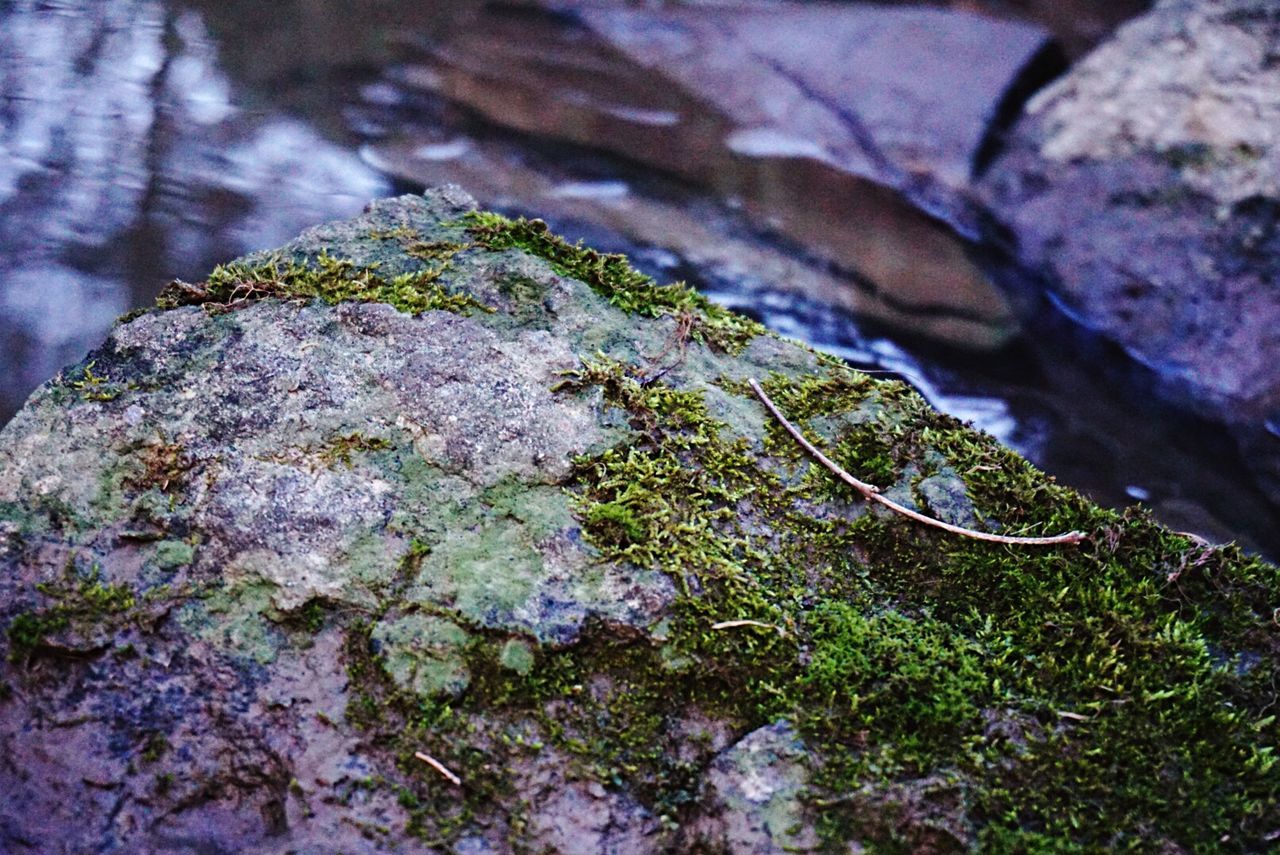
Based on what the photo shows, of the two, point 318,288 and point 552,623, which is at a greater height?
point 318,288

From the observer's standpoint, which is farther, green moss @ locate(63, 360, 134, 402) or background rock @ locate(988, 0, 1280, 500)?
background rock @ locate(988, 0, 1280, 500)

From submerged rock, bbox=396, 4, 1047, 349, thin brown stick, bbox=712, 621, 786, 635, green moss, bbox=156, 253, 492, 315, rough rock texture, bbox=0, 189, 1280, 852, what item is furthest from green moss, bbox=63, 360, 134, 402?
submerged rock, bbox=396, 4, 1047, 349

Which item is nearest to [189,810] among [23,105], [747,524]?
[747,524]

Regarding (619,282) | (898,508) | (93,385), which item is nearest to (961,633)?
(898,508)

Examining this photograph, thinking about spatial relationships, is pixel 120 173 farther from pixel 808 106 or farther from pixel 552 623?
pixel 552 623

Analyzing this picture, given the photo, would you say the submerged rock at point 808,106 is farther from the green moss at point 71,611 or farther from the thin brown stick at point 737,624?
the green moss at point 71,611

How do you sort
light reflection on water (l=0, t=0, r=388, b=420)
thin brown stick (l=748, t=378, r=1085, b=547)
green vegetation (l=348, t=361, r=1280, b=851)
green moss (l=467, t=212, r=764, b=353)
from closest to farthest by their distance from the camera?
1. green vegetation (l=348, t=361, r=1280, b=851)
2. thin brown stick (l=748, t=378, r=1085, b=547)
3. green moss (l=467, t=212, r=764, b=353)
4. light reflection on water (l=0, t=0, r=388, b=420)

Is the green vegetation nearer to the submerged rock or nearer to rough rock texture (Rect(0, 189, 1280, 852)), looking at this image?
rough rock texture (Rect(0, 189, 1280, 852))
